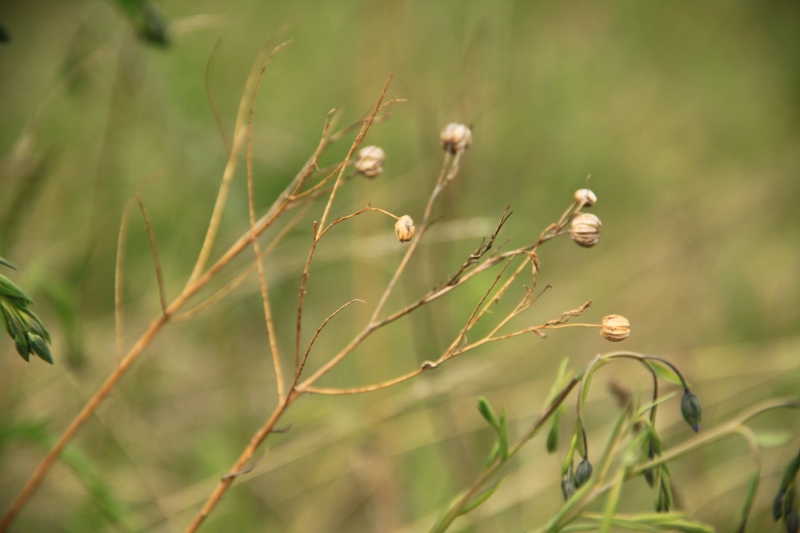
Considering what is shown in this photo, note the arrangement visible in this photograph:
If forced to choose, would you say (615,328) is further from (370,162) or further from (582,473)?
(370,162)

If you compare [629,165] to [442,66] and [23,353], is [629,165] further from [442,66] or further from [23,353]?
[23,353]

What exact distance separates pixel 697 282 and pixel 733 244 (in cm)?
49

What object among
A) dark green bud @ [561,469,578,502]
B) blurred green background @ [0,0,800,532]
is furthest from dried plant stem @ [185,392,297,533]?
dark green bud @ [561,469,578,502]

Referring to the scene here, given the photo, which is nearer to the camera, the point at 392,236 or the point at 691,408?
the point at 691,408

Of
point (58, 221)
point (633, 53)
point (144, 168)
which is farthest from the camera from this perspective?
point (633, 53)

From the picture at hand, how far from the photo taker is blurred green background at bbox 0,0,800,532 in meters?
1.46

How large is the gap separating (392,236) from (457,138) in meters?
0.64

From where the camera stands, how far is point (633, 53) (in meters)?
3.14

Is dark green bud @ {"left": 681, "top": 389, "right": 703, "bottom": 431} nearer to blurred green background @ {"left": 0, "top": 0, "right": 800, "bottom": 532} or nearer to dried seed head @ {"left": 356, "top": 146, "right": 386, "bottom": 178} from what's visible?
blurred green background @ {"left": 0, "top": 0, "right": 800, "bottom": 532}

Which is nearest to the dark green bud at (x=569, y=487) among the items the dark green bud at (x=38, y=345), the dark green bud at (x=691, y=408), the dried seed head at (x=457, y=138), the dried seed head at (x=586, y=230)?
the dark green bud at (x=691, y=408)

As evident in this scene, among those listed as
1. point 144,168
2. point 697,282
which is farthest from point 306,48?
point 697,282

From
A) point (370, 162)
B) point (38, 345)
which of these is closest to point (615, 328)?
point (370, 162)

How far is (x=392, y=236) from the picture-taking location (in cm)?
143

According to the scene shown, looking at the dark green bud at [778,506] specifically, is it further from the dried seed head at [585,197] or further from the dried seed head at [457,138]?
the dried seed head at [457,138]
